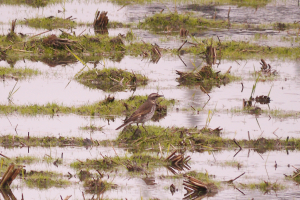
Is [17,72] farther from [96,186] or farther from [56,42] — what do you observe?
[96,186]

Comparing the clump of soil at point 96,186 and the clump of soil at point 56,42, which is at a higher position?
the clump of soil at point 56,42

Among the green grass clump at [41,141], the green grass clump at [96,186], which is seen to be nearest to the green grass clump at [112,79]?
the green grass clump at [41,141]

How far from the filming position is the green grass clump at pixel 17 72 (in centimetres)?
1638

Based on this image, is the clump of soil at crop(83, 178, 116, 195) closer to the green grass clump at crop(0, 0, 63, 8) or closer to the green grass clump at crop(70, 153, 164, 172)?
the green grass clump at crop(70, 153, 164, 172)

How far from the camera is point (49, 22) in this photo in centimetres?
2380

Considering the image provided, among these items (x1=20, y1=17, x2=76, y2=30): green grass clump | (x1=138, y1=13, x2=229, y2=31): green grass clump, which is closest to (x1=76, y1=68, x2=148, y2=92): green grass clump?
(x1=20, y1=17, x2=76, y2=30): green grass clump

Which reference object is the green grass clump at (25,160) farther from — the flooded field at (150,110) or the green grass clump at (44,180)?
the green grass clump at (44,180)

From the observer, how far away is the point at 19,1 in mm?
28453

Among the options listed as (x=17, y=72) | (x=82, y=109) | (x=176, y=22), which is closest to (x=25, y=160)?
(x=82, y=109)

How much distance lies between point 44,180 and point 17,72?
8.11m

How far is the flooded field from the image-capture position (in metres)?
9.23

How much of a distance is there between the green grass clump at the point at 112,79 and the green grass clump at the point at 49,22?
25.7 feet

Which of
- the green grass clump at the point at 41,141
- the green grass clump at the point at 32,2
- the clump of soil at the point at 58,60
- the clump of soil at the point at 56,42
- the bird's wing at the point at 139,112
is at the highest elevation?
the green grass clump at the point at 32,2

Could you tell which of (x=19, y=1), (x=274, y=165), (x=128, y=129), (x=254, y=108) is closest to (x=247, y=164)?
(x=274, y=165)
